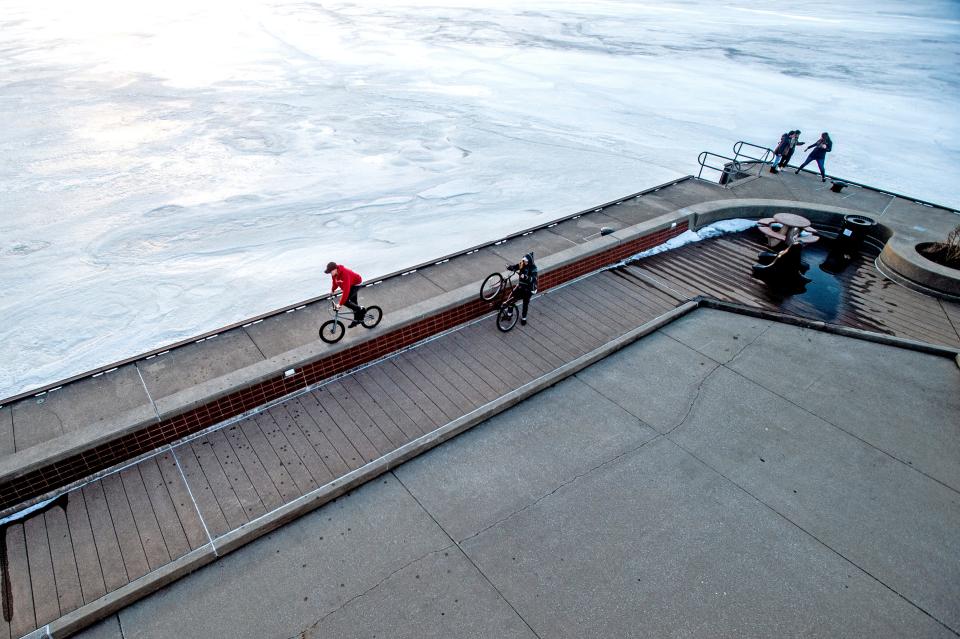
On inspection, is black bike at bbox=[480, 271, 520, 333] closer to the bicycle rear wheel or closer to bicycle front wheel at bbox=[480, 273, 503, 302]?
bicycle front wheel at bbox=[480, 273, 503, 302]

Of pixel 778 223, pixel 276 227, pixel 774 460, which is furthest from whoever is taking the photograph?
pixel 276 227

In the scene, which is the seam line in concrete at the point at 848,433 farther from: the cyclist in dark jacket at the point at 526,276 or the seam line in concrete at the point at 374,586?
the seam line in concrete at the point at 374,586

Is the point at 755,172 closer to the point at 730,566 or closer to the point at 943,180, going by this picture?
the point at 943,180

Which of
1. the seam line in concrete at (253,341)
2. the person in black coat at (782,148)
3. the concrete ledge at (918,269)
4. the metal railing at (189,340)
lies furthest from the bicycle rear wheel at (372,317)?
the person in black coat at (782,148)

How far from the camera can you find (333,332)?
7812 millimetres

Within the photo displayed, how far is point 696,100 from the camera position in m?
25.4

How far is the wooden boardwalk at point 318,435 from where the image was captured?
17.9ft

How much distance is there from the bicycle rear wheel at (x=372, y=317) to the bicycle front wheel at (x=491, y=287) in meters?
1.82

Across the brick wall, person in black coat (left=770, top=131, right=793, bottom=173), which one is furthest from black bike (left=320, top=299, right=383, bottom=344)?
person in black coat (left=770, top=131, right=793, bottom=173)

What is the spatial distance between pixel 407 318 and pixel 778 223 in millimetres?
8546

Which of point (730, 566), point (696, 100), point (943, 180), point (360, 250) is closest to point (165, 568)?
point (730, 566)

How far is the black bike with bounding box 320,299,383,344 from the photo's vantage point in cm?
761

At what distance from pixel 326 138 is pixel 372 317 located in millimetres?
13549

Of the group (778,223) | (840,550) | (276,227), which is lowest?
(276,227)
